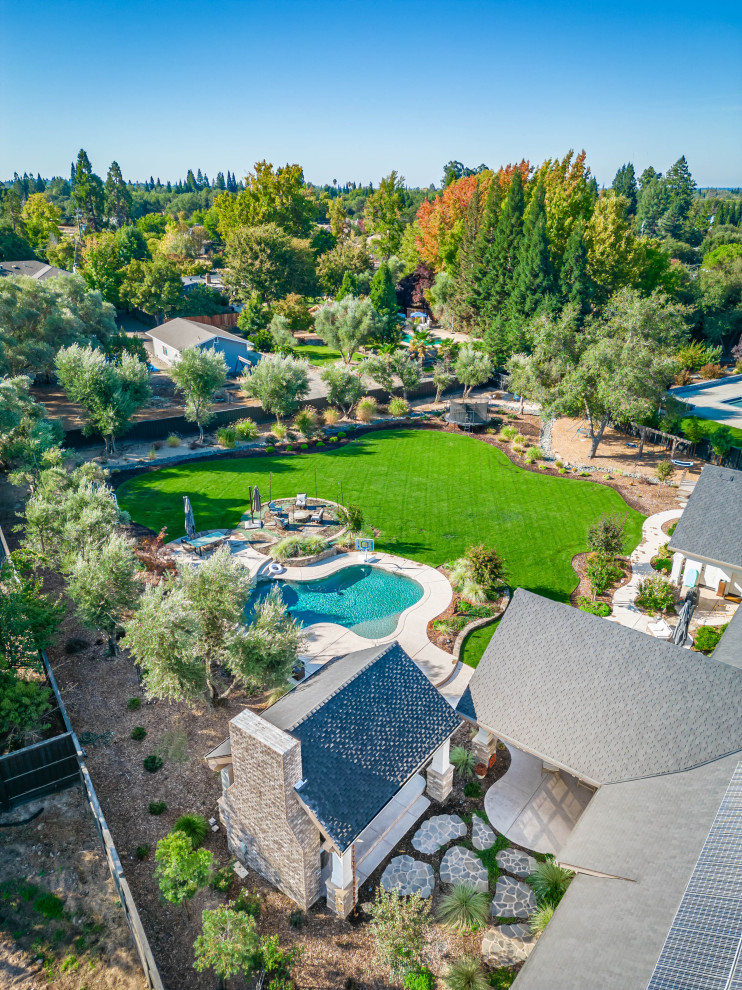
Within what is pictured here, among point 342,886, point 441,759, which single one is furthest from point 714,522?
point 342,886

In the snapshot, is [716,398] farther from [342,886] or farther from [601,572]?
[342,886]

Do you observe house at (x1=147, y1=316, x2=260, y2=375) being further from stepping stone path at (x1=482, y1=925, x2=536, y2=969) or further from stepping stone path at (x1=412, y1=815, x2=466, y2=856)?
stepping stone path at (x1=482, y1=925, x2=536, y2=969)

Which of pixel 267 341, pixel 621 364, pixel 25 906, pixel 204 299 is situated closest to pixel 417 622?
pixel 25 906

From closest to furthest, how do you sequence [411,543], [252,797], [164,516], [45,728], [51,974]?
1. [51,974]
2. [252,797]
3. [45,728]
4. [411,543]
5. [164,516]

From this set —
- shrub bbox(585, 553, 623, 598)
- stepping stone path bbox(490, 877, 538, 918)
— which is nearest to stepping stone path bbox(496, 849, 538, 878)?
stepping stone path bbox(490, 877, 538, 918)

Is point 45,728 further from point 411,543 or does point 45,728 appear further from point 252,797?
point 411,543
